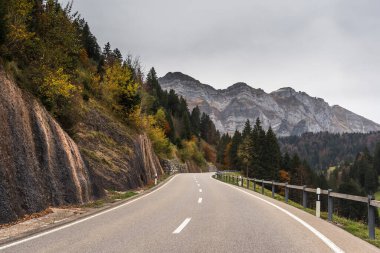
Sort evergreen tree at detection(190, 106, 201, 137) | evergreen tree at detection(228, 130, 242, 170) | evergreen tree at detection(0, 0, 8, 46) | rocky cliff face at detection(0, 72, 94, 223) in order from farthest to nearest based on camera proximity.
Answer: evergreen tree at detection(190, 106, 201, 137) → evergreen tree at detection(228, 130, 242, 170) → evergreen tree at detection(0, 0, 8, 46) → rocky cliff face at detection(0, 72, 94, 223)

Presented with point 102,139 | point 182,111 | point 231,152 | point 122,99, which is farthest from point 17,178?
point 182,111

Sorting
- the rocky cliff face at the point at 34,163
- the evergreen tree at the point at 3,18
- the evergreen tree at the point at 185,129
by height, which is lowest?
the rocky cliff face at the point at 34,163

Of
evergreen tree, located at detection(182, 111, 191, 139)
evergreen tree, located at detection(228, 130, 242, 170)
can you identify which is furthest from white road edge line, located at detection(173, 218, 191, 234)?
evergreen tree, located at detection(182, 111, 191, 139)

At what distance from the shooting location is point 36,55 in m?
16.4

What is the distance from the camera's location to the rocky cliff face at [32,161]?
10.2m

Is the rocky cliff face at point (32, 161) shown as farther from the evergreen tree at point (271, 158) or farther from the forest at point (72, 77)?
the evergreen tree at point (271, 158)

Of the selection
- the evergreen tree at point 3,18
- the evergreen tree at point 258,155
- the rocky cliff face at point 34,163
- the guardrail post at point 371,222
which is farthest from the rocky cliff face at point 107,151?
the evergreen tree at point 258,155

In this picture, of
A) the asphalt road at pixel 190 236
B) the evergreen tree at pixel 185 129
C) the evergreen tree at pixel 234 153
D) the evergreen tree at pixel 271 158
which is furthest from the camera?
the evergreen tree at pixel 185 129

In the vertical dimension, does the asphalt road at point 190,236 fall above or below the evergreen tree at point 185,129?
below

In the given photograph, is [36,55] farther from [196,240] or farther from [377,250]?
[377,250]

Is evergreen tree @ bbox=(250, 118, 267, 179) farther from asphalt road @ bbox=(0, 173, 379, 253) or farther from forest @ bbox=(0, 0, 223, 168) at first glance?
asphalt road @ bbox=(0, 173, 379, 253)

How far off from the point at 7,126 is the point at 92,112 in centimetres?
1662

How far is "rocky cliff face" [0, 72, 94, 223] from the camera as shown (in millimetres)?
10154

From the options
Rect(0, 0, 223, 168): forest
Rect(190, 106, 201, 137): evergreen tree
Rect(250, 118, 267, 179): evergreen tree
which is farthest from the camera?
Rect(190, 106, 201, 137): evergreen tree
